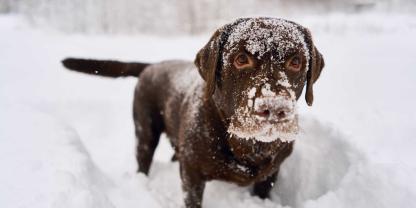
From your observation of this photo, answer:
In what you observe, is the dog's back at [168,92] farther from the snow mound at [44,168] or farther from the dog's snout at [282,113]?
the dog's snout at [282,113]

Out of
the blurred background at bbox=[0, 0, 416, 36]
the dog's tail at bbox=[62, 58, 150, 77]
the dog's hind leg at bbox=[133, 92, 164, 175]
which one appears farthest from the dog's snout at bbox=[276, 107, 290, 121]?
the blurred background at bbox=[0, 0, 416, 36]

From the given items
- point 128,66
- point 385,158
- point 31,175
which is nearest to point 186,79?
point 128,66

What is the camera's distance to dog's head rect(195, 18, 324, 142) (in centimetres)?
202

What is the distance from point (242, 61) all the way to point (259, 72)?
150 millimetres

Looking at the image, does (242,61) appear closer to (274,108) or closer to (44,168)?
(274,108)

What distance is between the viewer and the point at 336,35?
39.0ft

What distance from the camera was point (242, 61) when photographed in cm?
230

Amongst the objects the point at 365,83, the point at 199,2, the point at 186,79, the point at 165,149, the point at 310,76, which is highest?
the point at 310,76

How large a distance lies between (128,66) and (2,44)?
466 inches

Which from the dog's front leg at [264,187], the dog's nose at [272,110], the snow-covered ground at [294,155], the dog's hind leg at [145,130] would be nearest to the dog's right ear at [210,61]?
the dog's nose at [272,110]

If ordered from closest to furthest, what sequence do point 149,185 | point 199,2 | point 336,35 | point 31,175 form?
point 31,175, point 149,185, point 336,35, point 199,2

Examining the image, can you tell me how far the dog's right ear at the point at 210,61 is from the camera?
2.45 m

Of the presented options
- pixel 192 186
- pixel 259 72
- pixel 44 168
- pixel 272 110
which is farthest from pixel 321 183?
pixel 44 168

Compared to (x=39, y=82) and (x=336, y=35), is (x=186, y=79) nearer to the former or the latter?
(x=39, y=82)
